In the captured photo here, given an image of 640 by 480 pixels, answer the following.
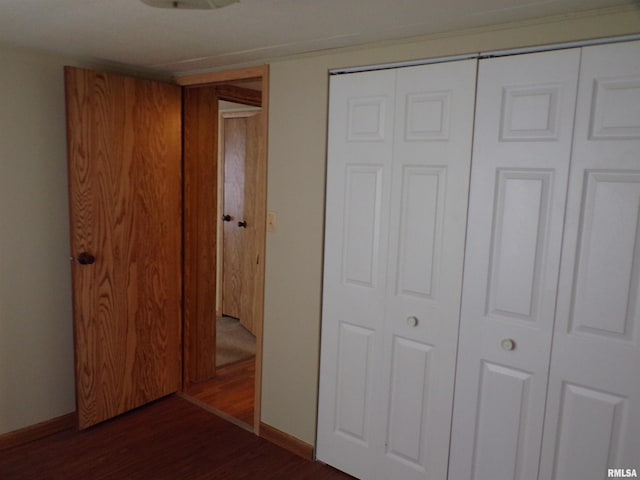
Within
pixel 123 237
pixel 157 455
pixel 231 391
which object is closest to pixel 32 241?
pixel 123 237

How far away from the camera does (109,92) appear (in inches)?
104

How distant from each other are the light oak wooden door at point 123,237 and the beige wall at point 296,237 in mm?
794

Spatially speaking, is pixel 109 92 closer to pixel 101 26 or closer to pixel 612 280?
pixel 101 26

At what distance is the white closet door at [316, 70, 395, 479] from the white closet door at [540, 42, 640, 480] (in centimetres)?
77

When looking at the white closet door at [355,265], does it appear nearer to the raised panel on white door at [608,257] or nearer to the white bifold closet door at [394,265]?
the white bifold closet door at [394,265]

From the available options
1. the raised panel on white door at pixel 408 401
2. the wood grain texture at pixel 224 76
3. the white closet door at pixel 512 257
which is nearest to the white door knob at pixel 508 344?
the white closet door at pixel 512 257

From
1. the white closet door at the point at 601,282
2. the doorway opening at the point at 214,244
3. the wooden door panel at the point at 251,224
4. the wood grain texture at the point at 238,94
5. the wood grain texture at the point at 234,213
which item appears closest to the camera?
the white closet door at the point at 601,282

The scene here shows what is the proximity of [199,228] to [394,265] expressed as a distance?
1.61 metres

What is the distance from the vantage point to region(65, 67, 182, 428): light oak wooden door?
2.59 meters

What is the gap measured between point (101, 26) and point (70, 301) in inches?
60.6

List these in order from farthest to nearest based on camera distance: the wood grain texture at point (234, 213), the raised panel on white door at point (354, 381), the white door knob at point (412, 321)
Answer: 1. the wood grain texture at point (234, 213)
2. the raised panel on white door at point (354, 381)
3. the white door knob at point (412, 321)

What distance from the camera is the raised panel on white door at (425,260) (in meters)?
1.99

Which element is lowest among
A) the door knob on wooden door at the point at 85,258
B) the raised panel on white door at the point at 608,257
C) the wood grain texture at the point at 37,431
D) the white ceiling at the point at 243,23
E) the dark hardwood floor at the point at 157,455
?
the dark hardwood floor at the point at 157,455
